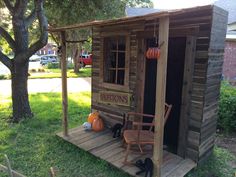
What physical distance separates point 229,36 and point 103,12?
6.81 meters

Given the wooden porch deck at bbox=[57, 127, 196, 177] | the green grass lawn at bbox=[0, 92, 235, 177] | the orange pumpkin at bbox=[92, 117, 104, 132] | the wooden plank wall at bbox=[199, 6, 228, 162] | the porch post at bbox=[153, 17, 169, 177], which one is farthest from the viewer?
the orange pumpkin at bbox=[92, 117, 104, 132]

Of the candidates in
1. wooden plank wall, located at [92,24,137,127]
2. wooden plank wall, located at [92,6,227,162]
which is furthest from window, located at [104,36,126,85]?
wooden plank wall, located at [92,6,227,162]

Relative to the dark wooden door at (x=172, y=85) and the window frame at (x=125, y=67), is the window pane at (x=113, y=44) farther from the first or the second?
the dark wooden door at (x=172, y=85)

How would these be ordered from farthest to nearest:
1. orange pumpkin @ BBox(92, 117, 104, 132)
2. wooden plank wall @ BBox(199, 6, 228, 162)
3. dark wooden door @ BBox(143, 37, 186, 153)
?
orange pumpkin @ BBox(92, 117, 104, 132) < dark wooden door @ BBox(143, 37, 186, 153) < wooden plank wall @ BBox(199, 6, 228, 162)

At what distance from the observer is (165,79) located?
2.95 metres

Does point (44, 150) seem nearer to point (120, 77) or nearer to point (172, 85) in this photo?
point (120, 77)

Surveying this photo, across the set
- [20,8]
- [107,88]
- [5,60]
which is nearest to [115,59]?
[107,88]

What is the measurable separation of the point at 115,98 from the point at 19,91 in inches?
107

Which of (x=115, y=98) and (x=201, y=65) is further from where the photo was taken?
(x=115, y=98)

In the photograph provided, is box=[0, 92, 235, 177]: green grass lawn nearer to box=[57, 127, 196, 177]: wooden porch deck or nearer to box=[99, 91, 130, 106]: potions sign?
box=[57, 127, 196, 177]: wooden porch deck

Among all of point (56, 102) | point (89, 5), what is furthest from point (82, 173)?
point (89, 5)

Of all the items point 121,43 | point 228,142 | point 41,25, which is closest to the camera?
point 121,43

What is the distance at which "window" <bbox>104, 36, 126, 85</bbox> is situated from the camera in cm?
481

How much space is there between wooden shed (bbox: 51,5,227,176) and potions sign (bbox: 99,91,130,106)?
2cm
